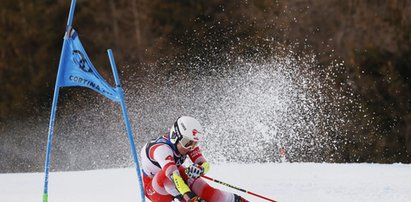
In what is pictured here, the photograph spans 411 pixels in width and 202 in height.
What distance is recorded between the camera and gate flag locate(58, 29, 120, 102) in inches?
279

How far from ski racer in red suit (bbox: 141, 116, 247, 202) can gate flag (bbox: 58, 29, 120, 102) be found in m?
1.27

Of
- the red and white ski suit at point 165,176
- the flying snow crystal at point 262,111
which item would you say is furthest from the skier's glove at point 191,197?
the flying snow crystal at point 262,111

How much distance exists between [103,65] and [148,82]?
249 cm

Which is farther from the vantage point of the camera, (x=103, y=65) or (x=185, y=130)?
(x=103, y=65)

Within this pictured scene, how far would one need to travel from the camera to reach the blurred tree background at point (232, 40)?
16.0 m

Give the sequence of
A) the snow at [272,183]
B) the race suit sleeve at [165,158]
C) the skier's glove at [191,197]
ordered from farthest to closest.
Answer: the snow at [272,183]
the race suit sleeve at [165,158]
the skier's glove at [191,197]

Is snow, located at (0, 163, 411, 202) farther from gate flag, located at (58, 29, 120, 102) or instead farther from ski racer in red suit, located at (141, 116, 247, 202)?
ski racer in red suit, located at (141, 116, 247, 202)

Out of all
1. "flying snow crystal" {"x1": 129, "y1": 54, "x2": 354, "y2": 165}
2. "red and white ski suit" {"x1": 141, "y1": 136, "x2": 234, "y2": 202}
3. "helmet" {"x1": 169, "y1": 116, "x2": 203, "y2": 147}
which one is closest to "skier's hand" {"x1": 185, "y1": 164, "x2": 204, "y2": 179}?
"red and white ski suit" {"x1": 141, "y1": 136, "x2": 234, "y2": 202}

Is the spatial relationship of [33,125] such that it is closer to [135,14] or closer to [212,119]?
[135,14]

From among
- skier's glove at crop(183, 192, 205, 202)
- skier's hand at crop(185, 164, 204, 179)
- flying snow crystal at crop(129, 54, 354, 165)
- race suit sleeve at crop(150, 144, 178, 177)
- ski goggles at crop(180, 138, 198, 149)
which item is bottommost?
skier's glove at crop(183, 192, 205, 202)

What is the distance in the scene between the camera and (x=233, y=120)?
1602 cm

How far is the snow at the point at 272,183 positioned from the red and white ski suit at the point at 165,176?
1633mm

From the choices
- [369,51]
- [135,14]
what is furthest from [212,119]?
[135,14]

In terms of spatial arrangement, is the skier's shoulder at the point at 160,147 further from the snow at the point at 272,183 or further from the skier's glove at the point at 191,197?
the snow at the point at 272,183
